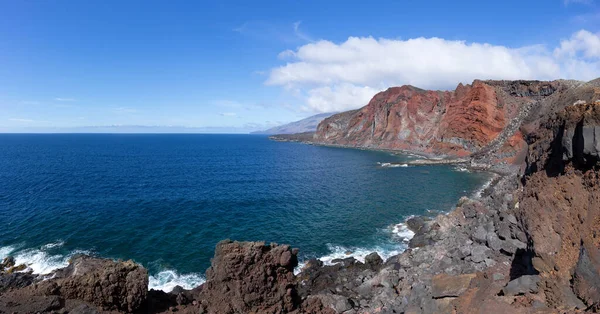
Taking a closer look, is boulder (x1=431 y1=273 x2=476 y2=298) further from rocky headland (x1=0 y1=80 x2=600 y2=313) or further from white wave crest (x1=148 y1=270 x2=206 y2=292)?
white wave crest (x1=148 y1=270 x2=206 y2=292)

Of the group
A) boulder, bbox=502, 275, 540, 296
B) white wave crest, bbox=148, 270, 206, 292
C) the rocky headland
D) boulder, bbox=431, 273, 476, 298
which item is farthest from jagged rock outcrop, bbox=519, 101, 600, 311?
white wave crest, bbox=148, 270, 206, 292

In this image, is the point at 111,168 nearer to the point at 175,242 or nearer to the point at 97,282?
the point at 175,242

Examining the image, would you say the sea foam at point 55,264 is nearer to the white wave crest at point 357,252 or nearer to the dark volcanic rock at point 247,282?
the dark volcanic rock at point 247,282

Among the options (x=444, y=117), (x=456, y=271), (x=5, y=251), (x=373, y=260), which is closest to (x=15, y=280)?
(x=5, y=251)

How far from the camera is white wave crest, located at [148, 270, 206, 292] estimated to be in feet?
88.4

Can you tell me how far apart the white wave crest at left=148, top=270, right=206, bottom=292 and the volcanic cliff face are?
3629 inches

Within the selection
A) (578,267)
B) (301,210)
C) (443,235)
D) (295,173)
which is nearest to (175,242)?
(301,210)

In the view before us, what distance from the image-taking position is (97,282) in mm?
15016

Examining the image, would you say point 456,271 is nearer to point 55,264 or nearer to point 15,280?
point 55,264

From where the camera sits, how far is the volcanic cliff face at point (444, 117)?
97125 mm

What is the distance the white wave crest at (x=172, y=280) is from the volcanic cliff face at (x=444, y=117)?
92.2 meters

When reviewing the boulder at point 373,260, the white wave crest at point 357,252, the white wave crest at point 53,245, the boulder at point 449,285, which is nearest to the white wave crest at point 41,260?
the white wave crest at point 53,245

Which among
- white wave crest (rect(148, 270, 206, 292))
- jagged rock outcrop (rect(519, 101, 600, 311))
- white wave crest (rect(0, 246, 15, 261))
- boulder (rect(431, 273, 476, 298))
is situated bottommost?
white wave crest (rect(148, 270, 206, 292))

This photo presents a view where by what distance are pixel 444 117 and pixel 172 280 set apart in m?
116
